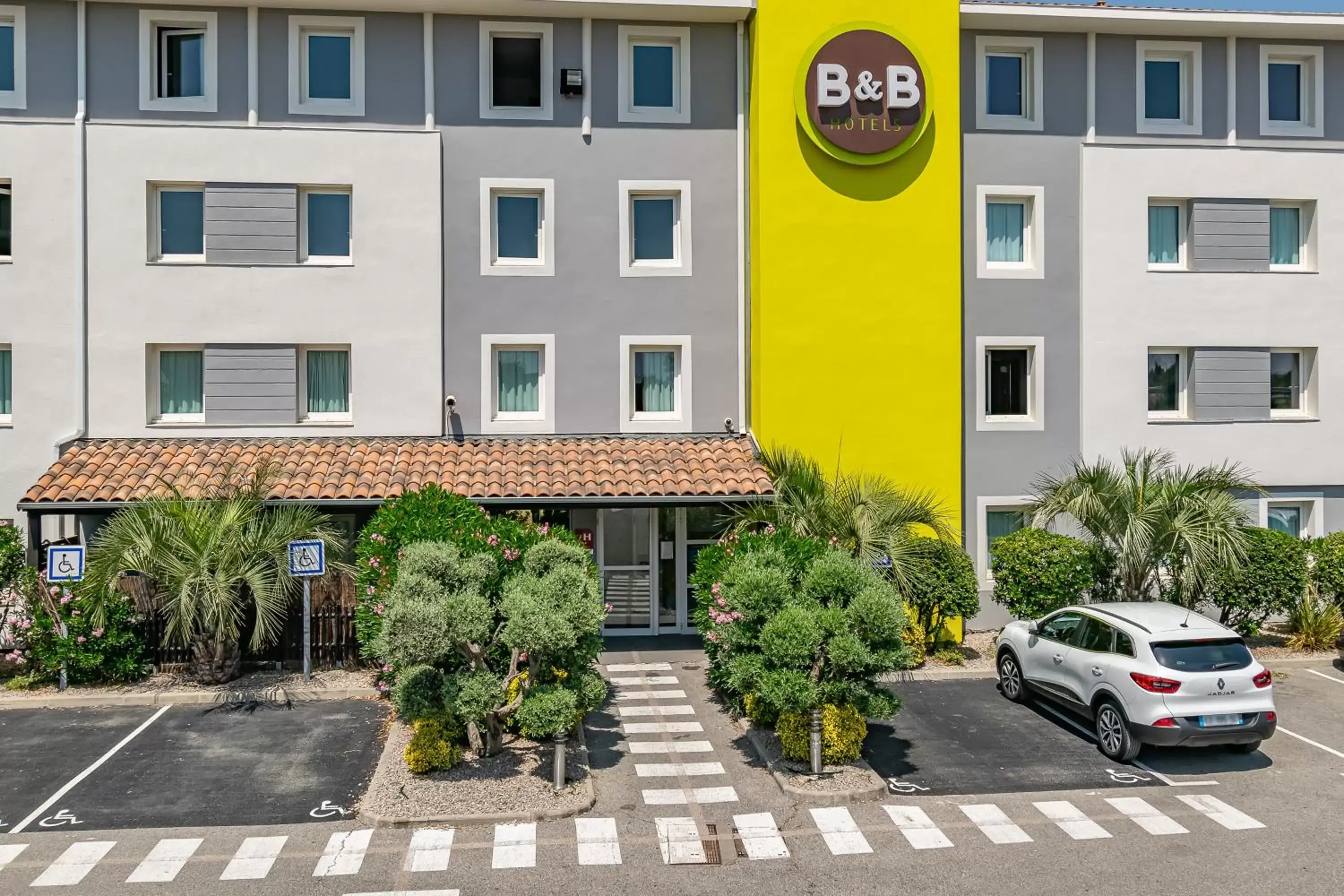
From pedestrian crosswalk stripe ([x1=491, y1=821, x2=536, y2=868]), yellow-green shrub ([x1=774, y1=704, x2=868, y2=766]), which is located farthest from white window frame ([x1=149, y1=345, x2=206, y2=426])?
yellow-green shrub ([x1=774, y1=704, x2=868, y2=766])

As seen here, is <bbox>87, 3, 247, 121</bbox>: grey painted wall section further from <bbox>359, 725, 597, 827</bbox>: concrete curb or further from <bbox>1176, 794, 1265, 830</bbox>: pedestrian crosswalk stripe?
<bbox>1176, 794, 1265, 830</bbox>: pedestrian crosswalk stripe

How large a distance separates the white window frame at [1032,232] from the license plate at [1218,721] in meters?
9.40

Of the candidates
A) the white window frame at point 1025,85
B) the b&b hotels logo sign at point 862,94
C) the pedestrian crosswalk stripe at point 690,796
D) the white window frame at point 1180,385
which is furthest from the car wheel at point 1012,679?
the white window frame at point 1025,85

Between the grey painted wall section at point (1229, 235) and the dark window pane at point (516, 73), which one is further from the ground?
the dark window pane at point (516, 73)

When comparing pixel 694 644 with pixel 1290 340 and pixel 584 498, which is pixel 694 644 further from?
pixel 1290 340

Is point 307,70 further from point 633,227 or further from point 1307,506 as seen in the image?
point 1307,506

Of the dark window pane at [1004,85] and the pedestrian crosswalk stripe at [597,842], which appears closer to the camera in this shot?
the pedestrian crosswalk stripe at [597,842]

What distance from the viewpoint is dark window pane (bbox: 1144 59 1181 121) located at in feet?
60.5

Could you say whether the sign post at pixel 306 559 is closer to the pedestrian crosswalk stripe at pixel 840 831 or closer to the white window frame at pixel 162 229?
the white window frame at pixel 162 229

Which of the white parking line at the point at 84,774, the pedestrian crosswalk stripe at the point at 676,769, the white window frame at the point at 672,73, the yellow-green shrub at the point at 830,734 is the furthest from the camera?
the white window frame at the point at 672,73

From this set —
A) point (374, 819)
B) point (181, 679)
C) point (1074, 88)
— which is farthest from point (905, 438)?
point (181, 679)

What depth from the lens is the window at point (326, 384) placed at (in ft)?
57.1

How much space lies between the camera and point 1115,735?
11.3 m

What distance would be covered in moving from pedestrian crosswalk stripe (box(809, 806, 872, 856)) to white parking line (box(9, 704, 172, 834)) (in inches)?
305
